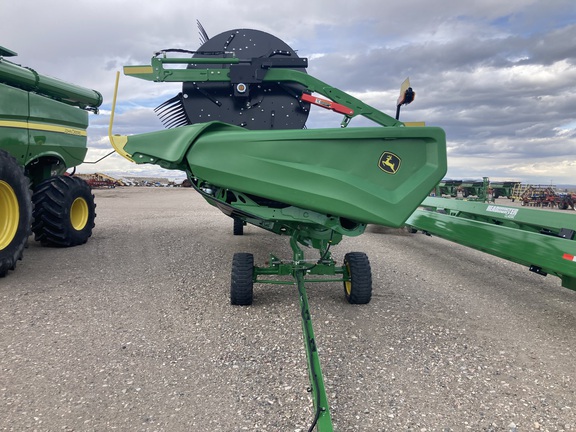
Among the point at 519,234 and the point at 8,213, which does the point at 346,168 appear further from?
the point at 8,213

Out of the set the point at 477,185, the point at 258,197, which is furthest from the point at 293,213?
the point at 477,185

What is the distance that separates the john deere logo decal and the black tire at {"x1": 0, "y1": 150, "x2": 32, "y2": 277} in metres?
3.56

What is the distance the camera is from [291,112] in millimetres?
5273

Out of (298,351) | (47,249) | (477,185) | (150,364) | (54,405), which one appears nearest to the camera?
(54,405)

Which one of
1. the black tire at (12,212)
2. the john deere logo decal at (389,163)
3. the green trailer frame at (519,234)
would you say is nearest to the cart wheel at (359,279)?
the john deere logo decal at (389,163)

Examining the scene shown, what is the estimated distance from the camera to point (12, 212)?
430cm

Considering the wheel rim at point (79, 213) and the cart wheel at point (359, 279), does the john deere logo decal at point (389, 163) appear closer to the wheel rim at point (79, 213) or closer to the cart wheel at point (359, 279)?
the cart wheel at point (359, 279)

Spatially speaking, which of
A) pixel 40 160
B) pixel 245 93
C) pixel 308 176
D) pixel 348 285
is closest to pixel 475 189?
pixel 245 93

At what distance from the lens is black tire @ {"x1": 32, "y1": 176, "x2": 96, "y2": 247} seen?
219 inches

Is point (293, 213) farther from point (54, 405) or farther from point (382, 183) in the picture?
point (54, 405)

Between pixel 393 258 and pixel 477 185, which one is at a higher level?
pixel 477 185

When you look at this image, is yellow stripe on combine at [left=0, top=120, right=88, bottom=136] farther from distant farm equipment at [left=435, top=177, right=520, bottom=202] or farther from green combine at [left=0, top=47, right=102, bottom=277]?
distant farm equipment at [left=435, top=177, right=520, bottom=202]

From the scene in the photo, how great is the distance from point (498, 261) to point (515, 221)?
1662 millimetres

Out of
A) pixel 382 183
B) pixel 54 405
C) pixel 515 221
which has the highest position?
pixel 382 183
